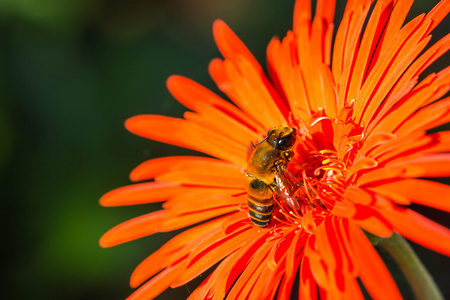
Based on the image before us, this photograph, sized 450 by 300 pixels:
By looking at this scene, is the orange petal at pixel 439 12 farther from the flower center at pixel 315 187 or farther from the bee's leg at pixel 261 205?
the bee's leg at pixel 261 205

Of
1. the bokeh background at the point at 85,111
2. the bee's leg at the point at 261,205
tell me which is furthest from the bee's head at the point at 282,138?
the bokeh background at the point at 85,111

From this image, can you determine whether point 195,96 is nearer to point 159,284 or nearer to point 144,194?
point 144,194

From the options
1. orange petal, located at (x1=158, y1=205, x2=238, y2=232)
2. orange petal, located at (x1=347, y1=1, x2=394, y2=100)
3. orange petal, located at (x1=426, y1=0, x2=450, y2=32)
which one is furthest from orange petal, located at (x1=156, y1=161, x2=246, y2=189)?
orange petal, located at (x1=426, y1=0, x2=450, y2=32)

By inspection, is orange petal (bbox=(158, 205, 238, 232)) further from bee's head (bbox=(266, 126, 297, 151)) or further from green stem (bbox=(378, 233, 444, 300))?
green stem (bbox=(378, 233, 444, 300))

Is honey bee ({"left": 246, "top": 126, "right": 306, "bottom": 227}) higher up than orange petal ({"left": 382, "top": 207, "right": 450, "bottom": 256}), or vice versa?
honey bee ({"left": 246, "top": 126, "right": 306, "bottom": 227})

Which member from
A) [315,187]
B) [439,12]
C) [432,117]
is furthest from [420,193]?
[315,187]

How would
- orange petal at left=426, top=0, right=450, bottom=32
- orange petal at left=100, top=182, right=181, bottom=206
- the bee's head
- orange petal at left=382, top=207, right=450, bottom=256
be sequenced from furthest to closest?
orange petal at left=100, top=182, right=181, bottom=206 → the bee's head → orange petal at left=426, top=0, right=450, bottom=32 → orange petal at left=382, top=207, right=450, bottom=256

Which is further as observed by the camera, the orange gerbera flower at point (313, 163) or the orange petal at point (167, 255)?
the orange petal at point (167, 255)
